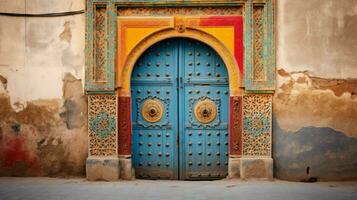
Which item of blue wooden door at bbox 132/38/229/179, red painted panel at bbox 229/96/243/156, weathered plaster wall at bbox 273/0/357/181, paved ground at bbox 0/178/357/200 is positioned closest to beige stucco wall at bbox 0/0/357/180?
weathered plaster wall at bbox 273/0/357/181

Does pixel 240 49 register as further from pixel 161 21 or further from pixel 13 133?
pixel 13 133

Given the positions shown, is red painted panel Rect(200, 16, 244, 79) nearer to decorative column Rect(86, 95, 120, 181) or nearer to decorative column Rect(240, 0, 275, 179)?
decorative column Rect(240, 0, 275, 179)

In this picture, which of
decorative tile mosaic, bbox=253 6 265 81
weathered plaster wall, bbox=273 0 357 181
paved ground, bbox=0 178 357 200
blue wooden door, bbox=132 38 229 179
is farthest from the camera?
blue wooden door, bbox=132 38 229 179

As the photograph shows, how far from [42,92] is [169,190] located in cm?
209

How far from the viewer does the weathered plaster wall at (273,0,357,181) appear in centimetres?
638

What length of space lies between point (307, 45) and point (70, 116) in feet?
9.99

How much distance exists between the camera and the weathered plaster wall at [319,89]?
6.38 meters

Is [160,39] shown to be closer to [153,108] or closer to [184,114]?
[153,108]

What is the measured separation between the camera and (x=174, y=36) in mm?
6551

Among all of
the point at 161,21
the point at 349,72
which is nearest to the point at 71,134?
the point at 161,21

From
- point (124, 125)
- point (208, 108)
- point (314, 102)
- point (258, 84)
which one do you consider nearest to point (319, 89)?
point (314, 102)

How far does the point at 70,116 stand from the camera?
6578 millimetres

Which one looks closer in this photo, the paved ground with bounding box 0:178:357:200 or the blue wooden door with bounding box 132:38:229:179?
the paved ground with bounding box 0:178:357:200

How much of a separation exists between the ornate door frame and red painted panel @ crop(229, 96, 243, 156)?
0.01 m
